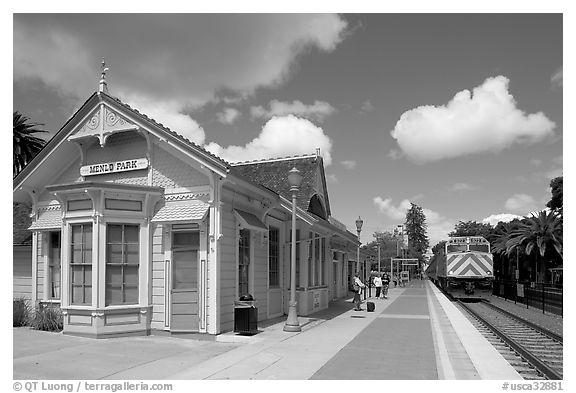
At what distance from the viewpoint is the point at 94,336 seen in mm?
11328

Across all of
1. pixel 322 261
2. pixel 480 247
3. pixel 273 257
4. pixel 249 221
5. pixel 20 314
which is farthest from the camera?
pixel 480 247

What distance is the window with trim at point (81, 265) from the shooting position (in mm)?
11742

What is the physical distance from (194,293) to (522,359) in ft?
23.7

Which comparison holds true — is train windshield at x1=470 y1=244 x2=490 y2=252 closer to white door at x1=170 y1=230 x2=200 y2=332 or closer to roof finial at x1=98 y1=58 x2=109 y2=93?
white door at x1=170 y1=230 x2=200 y2=332

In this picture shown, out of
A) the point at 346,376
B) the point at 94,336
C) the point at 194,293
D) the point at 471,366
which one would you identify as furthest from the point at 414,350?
the point at 94,336

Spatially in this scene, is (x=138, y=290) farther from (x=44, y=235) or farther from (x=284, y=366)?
(x=284, y=366)

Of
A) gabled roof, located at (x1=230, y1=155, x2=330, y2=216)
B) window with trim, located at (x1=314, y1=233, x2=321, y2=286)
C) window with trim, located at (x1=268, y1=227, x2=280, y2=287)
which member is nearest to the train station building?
window with trim, located at (x1=268, y1=227, x2=280, y2=287)

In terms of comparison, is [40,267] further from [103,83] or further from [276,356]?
[276,356]

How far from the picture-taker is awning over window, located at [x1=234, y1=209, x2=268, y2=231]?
1251 cm

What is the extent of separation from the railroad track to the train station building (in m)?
6.40

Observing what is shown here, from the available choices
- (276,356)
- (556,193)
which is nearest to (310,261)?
(276,356)

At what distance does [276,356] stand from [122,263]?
4674mm

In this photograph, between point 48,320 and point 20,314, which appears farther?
point 20,314

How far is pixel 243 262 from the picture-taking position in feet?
43.9
